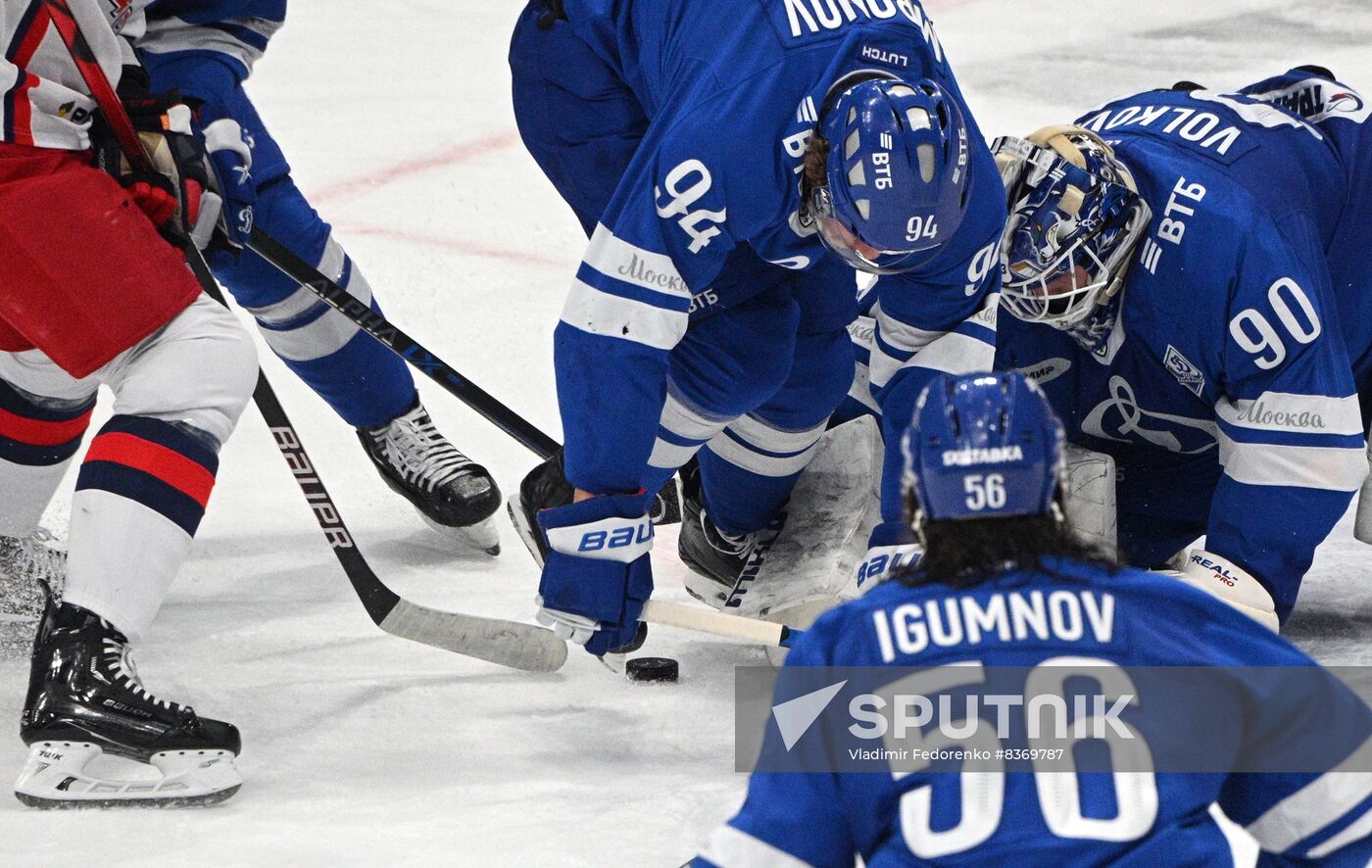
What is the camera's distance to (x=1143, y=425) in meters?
2.76

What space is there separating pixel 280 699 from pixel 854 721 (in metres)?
1.29

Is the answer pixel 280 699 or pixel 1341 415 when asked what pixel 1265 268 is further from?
pixel 280 699

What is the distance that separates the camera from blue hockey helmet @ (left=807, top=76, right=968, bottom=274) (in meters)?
1.95

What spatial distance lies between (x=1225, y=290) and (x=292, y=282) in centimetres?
150

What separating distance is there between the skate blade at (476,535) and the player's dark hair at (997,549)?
5.91ft

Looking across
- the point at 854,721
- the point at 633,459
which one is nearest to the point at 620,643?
the point at 633,459

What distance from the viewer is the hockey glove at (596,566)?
2.13m

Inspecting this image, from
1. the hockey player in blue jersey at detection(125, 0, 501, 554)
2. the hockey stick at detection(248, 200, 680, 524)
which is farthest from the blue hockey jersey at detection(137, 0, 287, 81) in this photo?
the hockey stick at detection(248, 200, 680, 524)

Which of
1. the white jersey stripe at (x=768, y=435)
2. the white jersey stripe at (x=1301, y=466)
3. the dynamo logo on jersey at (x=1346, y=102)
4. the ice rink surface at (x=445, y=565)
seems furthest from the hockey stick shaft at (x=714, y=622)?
the dynamo logo on jersey at (x=1346, y=102)

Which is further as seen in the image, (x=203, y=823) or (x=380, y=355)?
(x=380, y=355)

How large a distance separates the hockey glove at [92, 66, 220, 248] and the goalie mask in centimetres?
113

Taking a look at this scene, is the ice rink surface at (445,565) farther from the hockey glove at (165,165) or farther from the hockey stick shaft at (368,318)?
the hockey glove at (165,165)

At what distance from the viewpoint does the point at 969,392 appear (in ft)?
4.20

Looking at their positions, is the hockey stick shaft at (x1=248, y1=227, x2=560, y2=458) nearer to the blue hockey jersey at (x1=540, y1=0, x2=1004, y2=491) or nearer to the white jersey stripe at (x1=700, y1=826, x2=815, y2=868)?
the blue hockey jersey at (x1=540, y1=0, x2=1004, y2=491)
